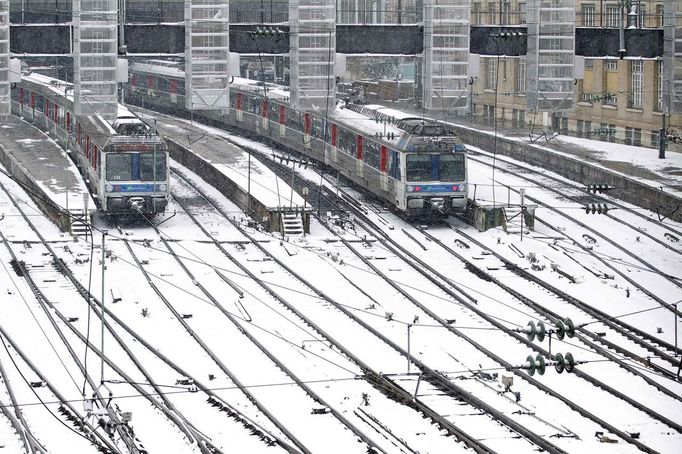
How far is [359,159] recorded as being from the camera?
50.7 meters

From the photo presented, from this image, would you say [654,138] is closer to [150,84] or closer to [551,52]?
[551,52]

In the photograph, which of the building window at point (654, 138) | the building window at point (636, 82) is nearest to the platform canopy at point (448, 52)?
the building window at point (654, 138)

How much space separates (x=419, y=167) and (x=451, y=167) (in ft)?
3.53

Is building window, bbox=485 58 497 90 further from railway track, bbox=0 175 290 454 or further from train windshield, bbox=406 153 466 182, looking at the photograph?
railway track, bbox=0 175 290 454

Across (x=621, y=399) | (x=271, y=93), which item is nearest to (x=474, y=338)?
(x=621, y=399)

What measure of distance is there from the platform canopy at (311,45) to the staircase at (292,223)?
19.2 feet

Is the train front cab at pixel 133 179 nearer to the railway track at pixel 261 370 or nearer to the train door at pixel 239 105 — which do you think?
the railway track at pixel 261 370

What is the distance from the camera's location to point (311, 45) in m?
39.9

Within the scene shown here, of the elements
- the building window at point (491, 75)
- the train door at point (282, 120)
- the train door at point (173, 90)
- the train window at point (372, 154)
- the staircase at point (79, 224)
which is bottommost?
the staircase at point (79, 224)

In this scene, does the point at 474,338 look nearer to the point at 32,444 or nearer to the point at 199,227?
the point at 32,444

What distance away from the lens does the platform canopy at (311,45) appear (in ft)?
131

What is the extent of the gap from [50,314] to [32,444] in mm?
10009

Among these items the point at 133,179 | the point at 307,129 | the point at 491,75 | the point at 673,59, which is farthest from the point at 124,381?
the point at 491,75

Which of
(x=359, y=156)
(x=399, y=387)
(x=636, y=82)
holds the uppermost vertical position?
(x=636, y=82)
